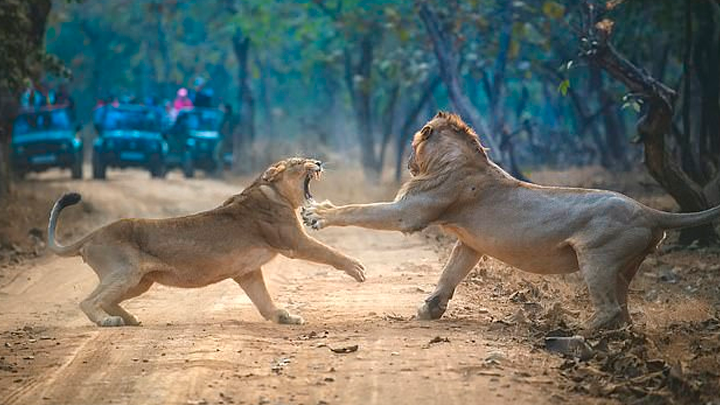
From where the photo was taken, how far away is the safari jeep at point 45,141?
26438 millimetres

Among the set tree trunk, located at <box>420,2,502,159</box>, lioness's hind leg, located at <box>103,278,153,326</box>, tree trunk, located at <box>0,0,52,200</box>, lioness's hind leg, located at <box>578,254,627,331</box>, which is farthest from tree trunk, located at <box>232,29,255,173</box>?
lioness's hind leg, located at <box>578,254,627,331</box>

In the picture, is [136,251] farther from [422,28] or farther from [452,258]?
[422,28]

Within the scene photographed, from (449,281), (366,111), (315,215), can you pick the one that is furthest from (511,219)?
(366,111)

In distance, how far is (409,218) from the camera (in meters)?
7.93

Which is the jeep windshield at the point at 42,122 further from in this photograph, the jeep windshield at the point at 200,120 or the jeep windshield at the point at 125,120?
the jeep windshield at the point at 200,120

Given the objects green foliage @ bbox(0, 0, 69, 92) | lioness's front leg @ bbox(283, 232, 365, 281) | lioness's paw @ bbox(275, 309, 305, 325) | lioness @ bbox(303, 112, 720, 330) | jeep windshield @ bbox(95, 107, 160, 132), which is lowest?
jeep windshield @ bbox(95, 107, 160, 132)

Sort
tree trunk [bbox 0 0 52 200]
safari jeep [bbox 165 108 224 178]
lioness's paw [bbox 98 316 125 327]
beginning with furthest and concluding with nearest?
1. safari jeep [bbox 165 108 224 178]
2. tree trunk [bbox 0 0 52 200]
3. lioness's paw [bbox 98 316 125 327]

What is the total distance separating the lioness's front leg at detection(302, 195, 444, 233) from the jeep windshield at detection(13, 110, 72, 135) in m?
20.3

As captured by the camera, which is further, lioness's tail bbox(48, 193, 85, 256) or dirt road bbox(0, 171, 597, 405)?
lioness's tail bbox(48, 193, 85, 256)

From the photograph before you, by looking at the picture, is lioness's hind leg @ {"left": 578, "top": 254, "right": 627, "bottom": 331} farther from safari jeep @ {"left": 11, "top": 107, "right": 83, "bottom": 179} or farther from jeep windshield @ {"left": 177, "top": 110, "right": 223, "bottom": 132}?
jeep windshield @ {"left": 177, "top": 110, "right": 223, "bottom": 132}

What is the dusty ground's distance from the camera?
5.98 metres

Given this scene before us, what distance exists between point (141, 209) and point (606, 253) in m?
13.1

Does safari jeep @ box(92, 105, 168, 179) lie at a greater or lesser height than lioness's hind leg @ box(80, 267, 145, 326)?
lesser

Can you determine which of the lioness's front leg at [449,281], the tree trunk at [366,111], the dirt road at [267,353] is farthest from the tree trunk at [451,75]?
Answer: the lioness's front leg at [449,281]
